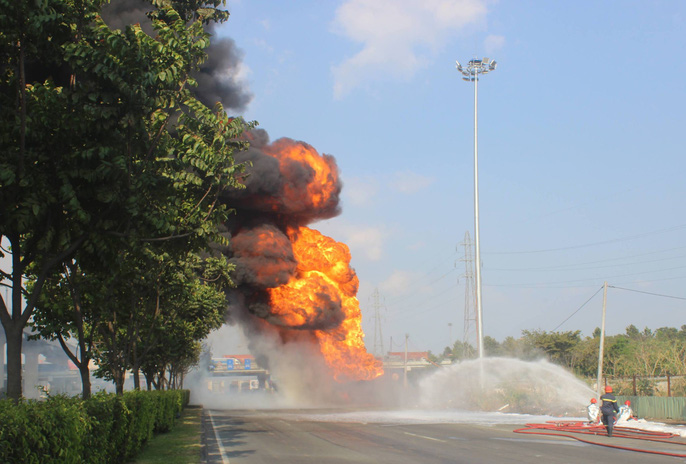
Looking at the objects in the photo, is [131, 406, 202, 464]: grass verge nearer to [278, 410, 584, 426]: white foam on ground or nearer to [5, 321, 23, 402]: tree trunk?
[5, 321, 23, 402]: tree trunk

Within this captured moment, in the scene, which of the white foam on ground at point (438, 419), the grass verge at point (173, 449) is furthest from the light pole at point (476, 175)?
the grass verge at point (173, 449)

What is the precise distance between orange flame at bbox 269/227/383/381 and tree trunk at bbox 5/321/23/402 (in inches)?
1531

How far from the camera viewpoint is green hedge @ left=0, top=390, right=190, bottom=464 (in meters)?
7.34

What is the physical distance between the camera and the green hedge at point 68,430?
734 centimetres

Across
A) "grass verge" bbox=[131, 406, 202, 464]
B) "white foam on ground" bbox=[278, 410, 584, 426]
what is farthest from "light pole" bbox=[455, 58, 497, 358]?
"grass verge" bbox=[131, 406, 202, 464]

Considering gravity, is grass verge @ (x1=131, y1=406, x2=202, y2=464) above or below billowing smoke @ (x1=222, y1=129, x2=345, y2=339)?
below

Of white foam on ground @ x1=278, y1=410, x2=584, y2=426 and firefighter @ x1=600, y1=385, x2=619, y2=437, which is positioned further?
white foam on ground @ x1=278, y1=410, x2=584, y2=426

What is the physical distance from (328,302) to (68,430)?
140 feet

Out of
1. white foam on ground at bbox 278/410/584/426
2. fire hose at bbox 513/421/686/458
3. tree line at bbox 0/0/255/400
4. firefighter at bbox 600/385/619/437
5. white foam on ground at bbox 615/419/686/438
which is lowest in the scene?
white foam on ground at bbox 278/410/584/426

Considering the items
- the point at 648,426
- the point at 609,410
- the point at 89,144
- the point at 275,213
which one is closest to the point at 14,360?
the point at 89,144

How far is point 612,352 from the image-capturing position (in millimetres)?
76188

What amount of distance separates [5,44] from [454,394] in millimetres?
47608

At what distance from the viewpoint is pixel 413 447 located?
2028 cm

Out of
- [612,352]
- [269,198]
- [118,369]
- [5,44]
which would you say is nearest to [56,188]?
[5,44]
